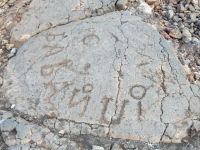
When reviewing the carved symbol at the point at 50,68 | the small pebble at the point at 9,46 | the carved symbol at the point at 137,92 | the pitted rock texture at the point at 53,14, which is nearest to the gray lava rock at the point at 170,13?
the pitted rock texture at the point at 53,14

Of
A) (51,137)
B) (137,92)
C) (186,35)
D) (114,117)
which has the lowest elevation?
(51,137)

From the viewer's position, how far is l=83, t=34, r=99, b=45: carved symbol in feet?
9.47

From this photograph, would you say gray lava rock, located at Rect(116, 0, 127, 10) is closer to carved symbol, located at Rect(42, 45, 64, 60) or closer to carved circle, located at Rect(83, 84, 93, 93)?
carved symbol, located at Rect(42, 45, 64, 60)

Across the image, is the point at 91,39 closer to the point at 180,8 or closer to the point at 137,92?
the point at 137,92

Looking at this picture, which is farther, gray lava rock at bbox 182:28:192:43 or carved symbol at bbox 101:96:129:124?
gray lava rock at bbox 182:28:192:43

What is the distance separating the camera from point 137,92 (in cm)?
256

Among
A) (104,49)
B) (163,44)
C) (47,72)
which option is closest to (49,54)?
(47,72)

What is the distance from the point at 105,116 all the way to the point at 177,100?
0.60 m

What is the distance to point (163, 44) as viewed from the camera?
9.48 feet

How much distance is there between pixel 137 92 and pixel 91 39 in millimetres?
712

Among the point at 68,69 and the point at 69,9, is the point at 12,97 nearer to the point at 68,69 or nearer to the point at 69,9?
the point at 68,69

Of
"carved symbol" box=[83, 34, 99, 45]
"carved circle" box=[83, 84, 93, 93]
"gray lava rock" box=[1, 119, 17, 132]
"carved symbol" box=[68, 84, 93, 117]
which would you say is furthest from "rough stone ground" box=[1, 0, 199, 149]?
"carved symbol" box=[83, 34, 99, 45]

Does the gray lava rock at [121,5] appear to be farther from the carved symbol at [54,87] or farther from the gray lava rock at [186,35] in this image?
the carved symbol at [54,87]

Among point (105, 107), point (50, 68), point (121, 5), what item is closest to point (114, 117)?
point (105, 107)
